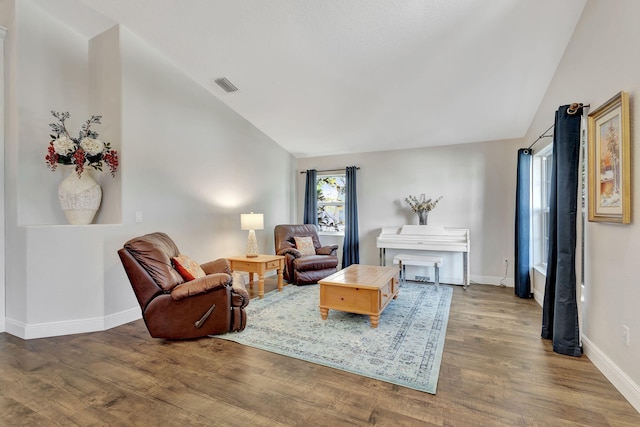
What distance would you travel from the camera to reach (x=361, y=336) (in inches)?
107

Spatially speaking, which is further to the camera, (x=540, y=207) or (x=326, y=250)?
(x=326, y=250)

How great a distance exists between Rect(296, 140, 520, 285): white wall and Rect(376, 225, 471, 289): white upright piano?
253 millimetres

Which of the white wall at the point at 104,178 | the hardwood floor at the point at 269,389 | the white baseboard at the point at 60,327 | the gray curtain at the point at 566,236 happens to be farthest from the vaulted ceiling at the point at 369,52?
the white baseboard at the point at 60,327

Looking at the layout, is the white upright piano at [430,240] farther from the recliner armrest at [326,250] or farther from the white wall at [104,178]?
the white wall at [104,178]

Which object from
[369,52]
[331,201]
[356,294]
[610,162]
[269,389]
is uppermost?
[369,52]

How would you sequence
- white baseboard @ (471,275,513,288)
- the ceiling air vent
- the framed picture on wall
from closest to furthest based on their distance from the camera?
1. the framed picture on wall
2. the ceiling air vent
3. white baseboard @ (471,275,513,288)

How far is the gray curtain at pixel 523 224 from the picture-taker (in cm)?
394

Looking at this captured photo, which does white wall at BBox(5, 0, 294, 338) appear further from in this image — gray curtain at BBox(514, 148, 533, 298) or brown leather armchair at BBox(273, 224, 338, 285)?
gray curtain at BBox(514, 148, 533, 298)

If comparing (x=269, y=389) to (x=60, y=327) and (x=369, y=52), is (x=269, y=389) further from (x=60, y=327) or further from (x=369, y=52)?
(x=369, y=52)

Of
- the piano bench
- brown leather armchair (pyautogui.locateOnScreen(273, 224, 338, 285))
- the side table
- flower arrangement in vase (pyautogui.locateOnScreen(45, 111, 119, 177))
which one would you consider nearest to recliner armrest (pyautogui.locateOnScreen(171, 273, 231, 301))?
the side table

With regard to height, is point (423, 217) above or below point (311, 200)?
below

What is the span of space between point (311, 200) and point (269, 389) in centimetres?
433

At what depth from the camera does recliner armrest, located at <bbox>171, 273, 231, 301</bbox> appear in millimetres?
2572

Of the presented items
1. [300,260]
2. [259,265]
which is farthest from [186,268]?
[300,260]
